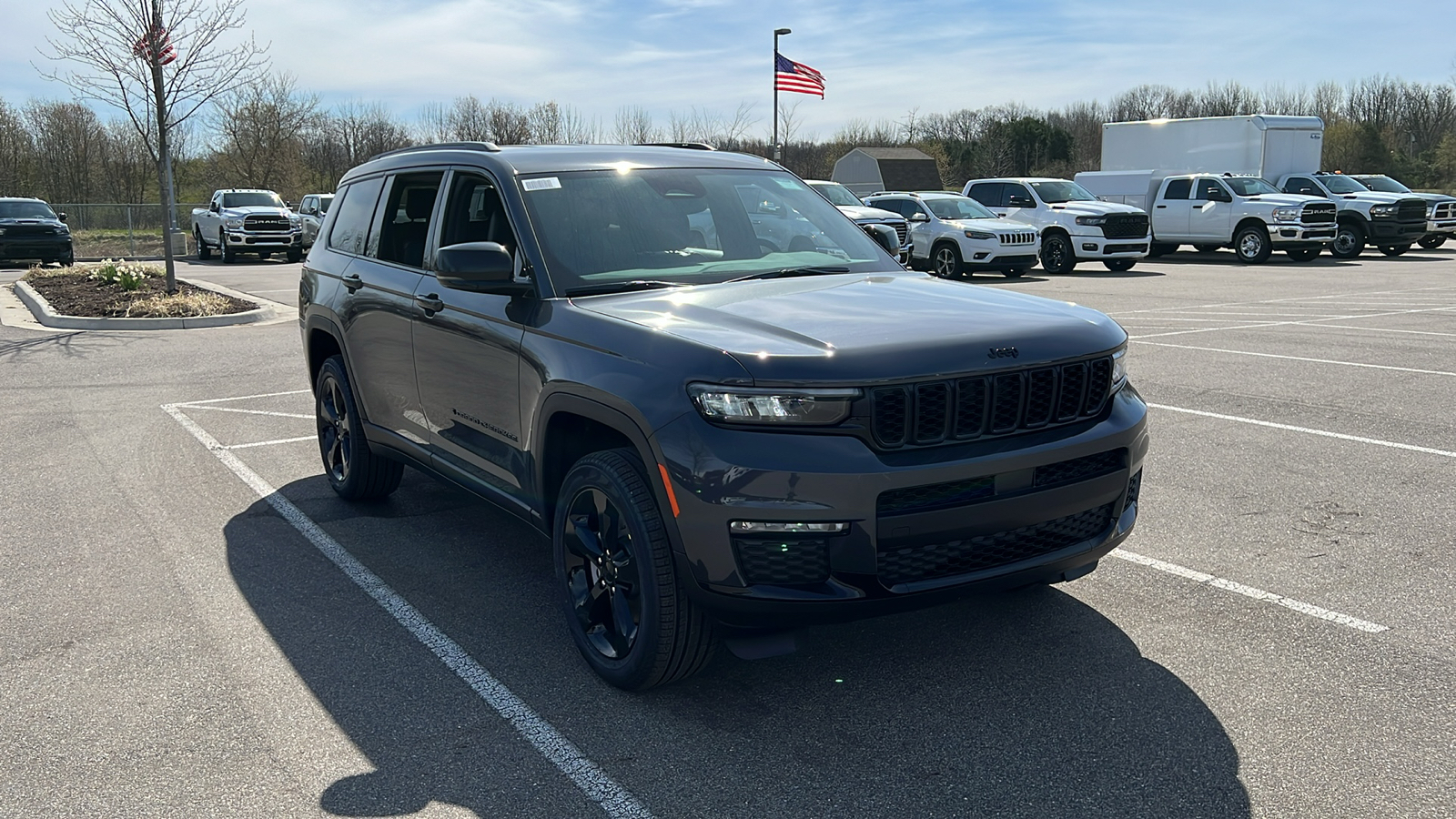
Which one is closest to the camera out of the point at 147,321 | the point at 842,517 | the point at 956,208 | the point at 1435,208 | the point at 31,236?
the point at 842,517

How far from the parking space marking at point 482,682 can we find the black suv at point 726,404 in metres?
0.33

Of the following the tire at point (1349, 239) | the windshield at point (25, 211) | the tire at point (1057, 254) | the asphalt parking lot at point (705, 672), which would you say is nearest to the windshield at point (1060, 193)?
the tire at point (1057, 254)

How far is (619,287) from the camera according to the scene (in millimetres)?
4281

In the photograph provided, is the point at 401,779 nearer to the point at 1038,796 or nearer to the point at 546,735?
the point at 546,735

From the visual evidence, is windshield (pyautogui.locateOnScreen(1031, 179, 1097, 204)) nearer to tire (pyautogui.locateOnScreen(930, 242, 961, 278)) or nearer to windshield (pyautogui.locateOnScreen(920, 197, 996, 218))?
windshield (pyautogui.locateOnScreen(920, 197, 996, 218))

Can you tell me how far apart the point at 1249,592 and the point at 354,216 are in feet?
15.5

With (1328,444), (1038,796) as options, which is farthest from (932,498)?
(1328,444)

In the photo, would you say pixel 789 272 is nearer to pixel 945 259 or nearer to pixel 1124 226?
pixel 945 259

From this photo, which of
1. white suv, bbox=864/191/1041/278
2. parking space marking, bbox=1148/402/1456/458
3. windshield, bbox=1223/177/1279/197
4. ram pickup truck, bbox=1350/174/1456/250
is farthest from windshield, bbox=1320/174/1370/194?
parking space marking, bbox=1148/402/1456/458

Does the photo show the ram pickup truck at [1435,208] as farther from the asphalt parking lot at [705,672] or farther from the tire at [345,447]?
the tire at [345,447]

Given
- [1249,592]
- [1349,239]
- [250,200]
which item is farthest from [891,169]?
[1249,592]

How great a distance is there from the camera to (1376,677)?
3.85m

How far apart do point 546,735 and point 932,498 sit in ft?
4.57

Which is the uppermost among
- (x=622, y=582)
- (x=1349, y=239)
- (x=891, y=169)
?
(x=891, y=169)
